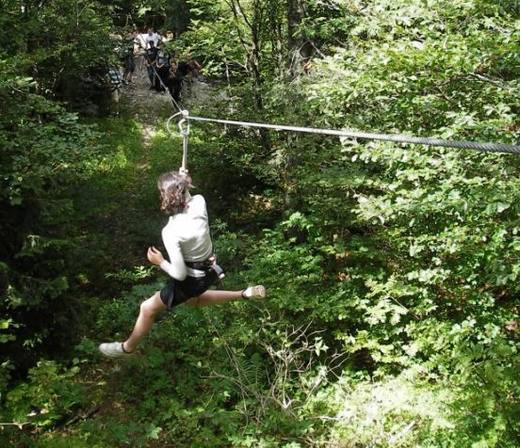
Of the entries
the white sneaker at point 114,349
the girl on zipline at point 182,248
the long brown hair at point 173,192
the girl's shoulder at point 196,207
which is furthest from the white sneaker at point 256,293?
the white sneaker at point 114,349

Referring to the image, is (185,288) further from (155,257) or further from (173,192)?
(173,192)

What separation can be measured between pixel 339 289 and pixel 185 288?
290 centimetres

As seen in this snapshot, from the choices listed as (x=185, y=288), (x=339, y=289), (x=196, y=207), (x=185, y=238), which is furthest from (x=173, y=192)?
(x=339, y=289)

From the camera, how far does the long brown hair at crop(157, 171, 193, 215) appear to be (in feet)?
12.8

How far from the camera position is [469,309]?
232 inches

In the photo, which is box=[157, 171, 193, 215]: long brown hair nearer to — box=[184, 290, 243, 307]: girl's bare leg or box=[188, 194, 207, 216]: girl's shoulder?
box=[188, 194, 207, 216]: girl's shoulder

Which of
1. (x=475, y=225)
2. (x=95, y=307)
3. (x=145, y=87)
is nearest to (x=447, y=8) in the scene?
(x=475, y=225)

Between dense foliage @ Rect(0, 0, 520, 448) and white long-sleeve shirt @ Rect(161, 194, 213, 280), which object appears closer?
white long-sleeve shirt @ Rect(161, 194, 213, 280)

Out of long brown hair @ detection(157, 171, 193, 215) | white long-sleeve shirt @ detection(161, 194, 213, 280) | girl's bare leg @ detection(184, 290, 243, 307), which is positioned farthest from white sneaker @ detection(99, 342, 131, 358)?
long brown hair @ detection(157, 171, 193, 215)

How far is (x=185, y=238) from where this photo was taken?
3881 mm

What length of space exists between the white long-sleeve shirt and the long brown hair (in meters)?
0.06

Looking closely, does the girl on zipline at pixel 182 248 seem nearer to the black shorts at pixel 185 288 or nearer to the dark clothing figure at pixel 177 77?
the black shorts at pixel 185 288

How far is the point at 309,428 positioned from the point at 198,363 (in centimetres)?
159

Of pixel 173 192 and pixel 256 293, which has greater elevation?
pixel 173 192
